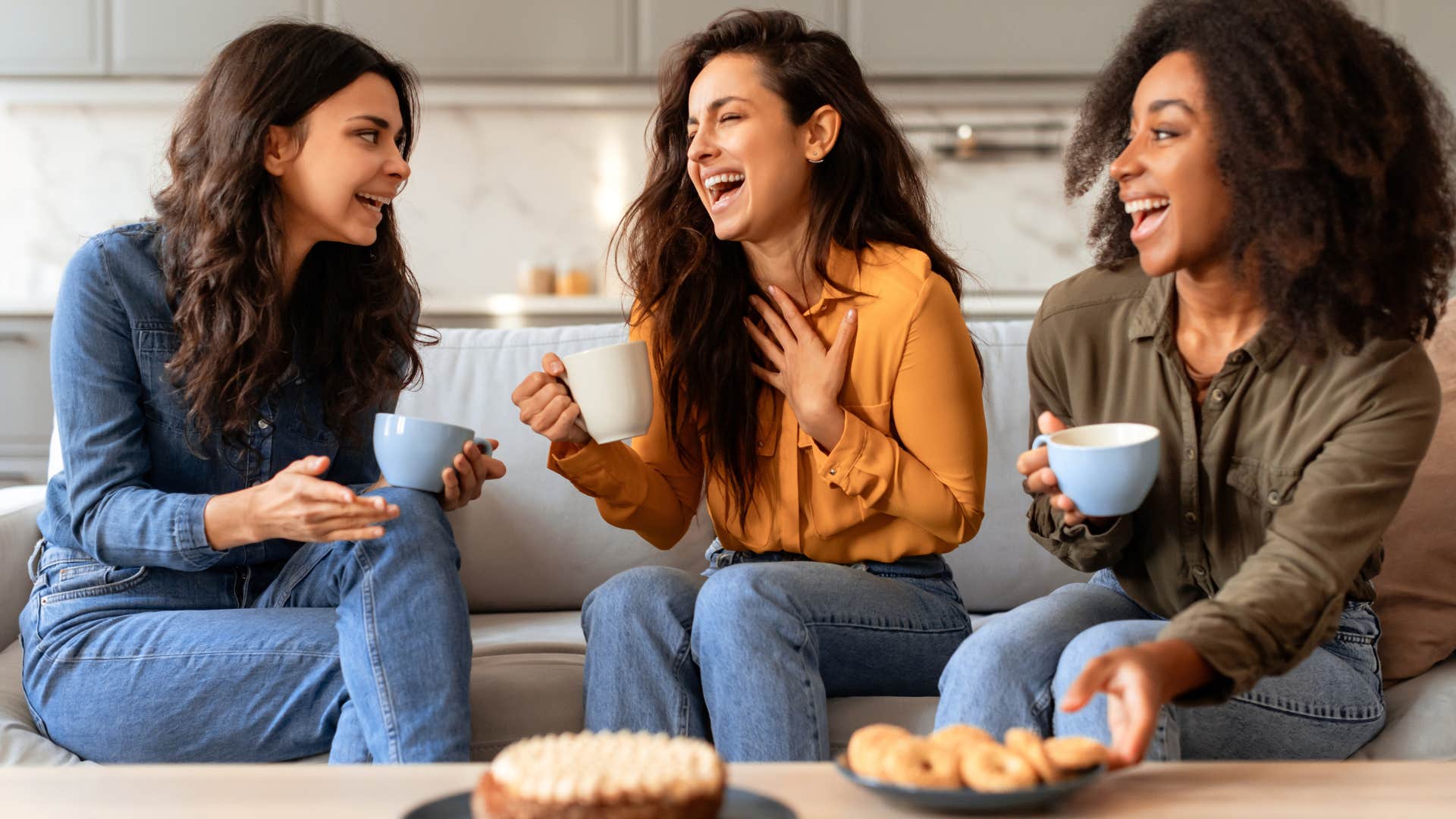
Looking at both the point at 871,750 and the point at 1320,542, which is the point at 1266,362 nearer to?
the point at 1320,542

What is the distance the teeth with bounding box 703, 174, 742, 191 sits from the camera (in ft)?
5.41

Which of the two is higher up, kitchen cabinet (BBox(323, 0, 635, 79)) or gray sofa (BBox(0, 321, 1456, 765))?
kitchen cabinet (BBox(323, 0, 635, 79))

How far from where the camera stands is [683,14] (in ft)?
13.6

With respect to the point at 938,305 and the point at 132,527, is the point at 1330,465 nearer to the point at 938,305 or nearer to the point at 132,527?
the point at 938,305

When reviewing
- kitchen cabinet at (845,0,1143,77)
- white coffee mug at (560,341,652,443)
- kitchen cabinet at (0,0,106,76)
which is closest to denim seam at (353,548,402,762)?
white coffee mug at (560,341,652,443)

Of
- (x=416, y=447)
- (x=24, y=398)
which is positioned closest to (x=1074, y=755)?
(x=416, y=447)

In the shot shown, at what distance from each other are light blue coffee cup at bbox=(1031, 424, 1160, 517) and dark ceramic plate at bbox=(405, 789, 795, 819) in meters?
0.46

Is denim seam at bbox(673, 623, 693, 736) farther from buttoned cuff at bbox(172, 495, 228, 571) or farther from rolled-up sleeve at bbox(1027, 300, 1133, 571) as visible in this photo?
buttoned cuff at bbox(172, 495, 228, 571)

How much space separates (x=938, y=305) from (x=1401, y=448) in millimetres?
549

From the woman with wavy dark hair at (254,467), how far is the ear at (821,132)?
1.68 ft

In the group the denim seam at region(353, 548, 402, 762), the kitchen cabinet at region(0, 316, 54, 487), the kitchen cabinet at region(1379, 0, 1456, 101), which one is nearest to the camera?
the denim seam at region(353, 548, 402, 762)

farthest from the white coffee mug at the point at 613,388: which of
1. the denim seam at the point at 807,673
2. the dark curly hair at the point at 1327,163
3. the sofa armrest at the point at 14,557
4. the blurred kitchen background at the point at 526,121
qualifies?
the blurred kitchen background at the point at 526,121

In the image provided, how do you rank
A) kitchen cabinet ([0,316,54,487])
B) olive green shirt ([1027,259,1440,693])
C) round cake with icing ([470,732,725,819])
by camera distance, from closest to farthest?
1. round cake with icing ([470,732,725,819])
2. olive green shirt ([1027,259,1440,693])
3. kitchen cabinet ([0,316,54,487])

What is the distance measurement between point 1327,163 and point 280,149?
1.17 m
